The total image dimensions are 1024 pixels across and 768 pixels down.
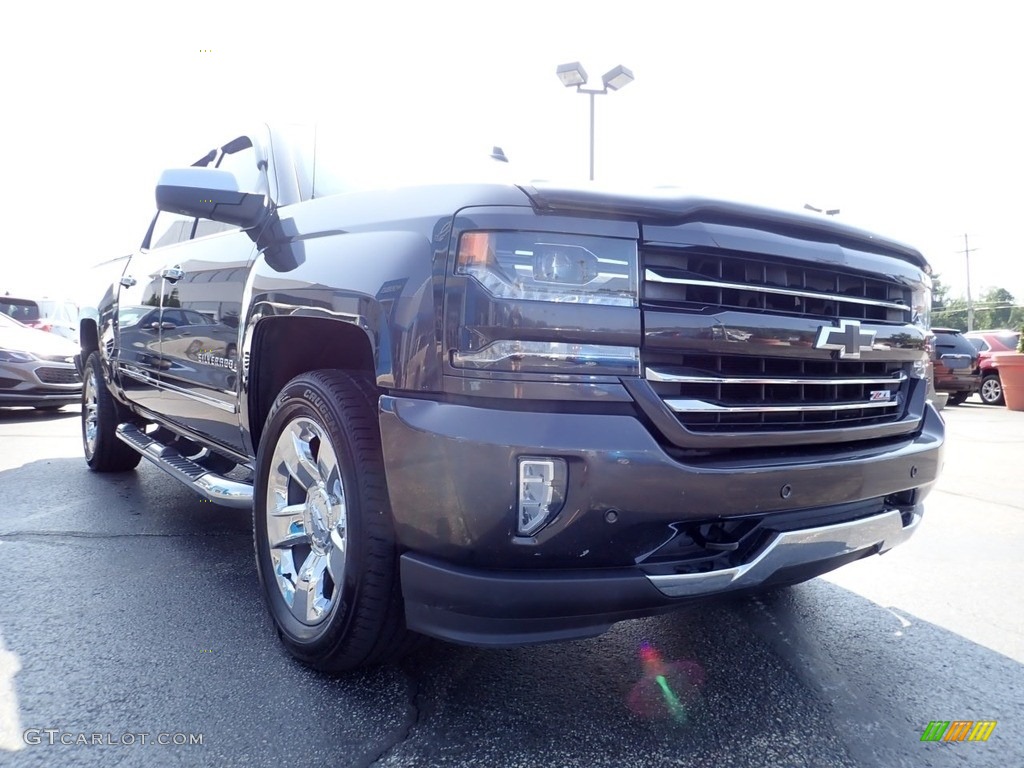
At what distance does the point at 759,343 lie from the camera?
6.37 feet

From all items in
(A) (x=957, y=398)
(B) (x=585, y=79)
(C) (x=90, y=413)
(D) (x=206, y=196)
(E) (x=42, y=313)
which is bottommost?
(A) (x=957, y=398)

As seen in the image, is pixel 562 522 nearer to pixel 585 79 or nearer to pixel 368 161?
pixel 368 161

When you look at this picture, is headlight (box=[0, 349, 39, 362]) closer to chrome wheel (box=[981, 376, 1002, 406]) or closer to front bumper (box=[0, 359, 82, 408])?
front bumper (box=[0, 359, 82, 408])

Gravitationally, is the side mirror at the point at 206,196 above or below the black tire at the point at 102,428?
above

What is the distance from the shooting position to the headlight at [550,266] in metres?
→ 1.77

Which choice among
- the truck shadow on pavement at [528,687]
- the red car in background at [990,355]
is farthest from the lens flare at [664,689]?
the red car in background at [990,355]

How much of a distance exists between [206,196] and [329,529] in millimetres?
1213

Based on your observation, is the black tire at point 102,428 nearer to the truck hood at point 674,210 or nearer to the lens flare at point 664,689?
the lens flare at point 664,689

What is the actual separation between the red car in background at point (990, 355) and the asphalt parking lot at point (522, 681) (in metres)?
13.8

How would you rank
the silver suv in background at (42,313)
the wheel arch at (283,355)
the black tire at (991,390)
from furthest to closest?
the black tire at (991,390), the silver suv in background at (42,313), the wheel arch at (283,355)

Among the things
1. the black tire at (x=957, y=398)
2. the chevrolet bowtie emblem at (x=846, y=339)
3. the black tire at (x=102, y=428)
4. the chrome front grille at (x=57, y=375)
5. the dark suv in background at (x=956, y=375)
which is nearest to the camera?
the chevrolet bowtie emblem at (x=846, y=339)

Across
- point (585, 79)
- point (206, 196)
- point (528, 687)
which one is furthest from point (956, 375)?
point (206, 196)

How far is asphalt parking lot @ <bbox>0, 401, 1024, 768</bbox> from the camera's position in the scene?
1.89m

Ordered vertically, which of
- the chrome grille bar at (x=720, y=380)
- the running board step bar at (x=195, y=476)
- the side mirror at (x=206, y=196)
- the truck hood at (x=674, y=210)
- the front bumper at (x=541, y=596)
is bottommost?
the front bumper at (x=541, y=596)
